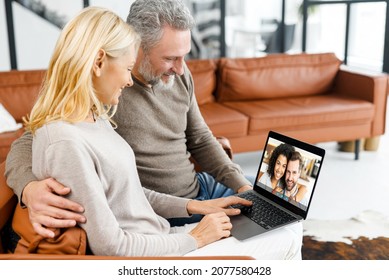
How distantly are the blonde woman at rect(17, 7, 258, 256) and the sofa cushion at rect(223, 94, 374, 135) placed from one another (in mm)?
2360

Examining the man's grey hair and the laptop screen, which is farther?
the man's grey hair

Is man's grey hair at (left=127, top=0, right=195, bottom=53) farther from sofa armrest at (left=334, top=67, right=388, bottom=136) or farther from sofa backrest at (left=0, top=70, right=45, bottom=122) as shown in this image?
sofa armrest at (left=334, top=67, right=388, bottom=136)

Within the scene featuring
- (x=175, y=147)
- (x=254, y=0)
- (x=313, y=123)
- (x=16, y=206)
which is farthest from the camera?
(x=254, y=0)

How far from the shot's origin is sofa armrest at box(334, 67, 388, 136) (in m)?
3.87

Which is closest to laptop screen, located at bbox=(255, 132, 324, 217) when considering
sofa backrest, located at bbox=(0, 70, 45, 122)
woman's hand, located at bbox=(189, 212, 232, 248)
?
woman's hand, located at bbox=(189, 212, 232, 248)

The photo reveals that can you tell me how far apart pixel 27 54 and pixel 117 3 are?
1061 mm

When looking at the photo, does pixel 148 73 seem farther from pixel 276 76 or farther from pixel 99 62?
pixel 276 76

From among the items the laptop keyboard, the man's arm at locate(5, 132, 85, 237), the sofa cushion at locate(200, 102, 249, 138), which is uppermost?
the man's arm at locate(5, 132, 85, 237)

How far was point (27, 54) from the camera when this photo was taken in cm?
510

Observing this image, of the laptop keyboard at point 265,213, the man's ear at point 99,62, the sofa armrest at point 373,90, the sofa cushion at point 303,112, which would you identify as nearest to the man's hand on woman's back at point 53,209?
the man's ear at point 99,62

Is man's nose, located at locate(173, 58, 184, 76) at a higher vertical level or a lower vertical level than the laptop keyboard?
higher

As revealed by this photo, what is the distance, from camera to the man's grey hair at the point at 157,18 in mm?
1650

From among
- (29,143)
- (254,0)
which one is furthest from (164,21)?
(254,0)
